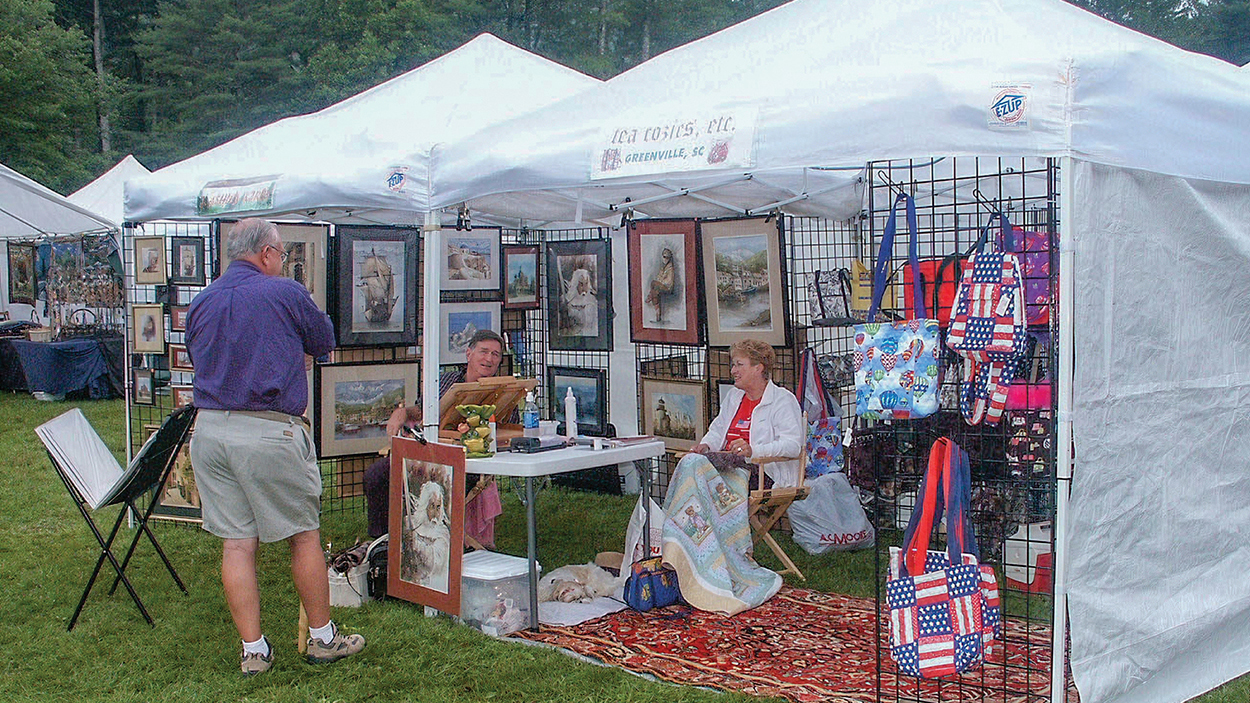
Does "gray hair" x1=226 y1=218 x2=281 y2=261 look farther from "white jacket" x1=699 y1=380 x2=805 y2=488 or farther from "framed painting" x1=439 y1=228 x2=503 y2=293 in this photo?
"white jacket" x1=699 y1=380 x2=805 y2=488

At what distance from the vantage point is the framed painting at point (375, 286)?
6734 mm

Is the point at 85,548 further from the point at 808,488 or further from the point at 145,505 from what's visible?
the point at 808,488

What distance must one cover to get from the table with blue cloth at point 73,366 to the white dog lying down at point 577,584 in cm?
946

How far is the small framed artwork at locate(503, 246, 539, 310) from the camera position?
737cm

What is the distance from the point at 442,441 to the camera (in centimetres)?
525

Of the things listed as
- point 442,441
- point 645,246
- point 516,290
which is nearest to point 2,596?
point 442,441

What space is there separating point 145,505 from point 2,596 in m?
1.94

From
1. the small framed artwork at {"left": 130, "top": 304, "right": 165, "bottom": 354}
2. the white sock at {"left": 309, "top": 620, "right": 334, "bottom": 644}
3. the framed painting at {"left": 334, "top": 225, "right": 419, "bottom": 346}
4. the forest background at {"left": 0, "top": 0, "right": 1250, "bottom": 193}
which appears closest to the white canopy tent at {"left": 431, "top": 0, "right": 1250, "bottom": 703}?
the white sock at {"left": 309, "top": 620, "right": 334, "bottom": 644}

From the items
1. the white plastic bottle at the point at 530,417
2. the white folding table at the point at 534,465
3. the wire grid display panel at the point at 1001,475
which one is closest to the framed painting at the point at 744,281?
the wire grid display panel at the point at 1001,475

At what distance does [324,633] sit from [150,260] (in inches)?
158

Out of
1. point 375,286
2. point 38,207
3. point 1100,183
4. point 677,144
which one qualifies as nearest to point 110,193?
point 38,207

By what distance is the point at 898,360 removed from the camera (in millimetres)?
3605

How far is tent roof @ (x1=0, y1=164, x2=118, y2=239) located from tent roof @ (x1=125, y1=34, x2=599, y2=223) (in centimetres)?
74

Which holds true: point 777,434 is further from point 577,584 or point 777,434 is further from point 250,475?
point 250,475
